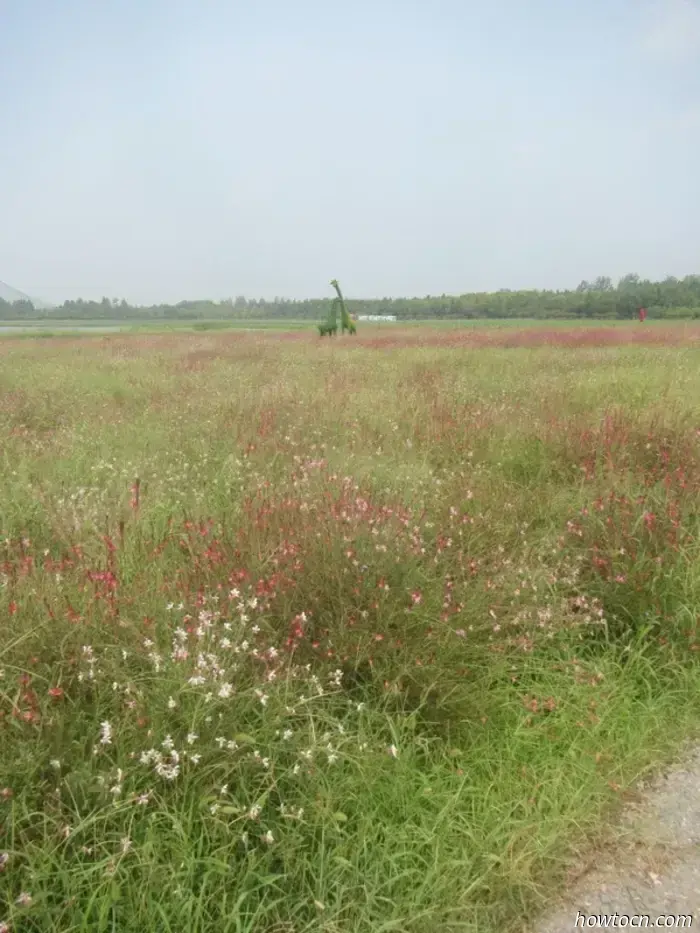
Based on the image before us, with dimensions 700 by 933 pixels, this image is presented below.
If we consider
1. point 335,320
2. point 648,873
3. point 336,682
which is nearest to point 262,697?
point 336,682

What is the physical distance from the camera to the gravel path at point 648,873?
→ 68.1 inches

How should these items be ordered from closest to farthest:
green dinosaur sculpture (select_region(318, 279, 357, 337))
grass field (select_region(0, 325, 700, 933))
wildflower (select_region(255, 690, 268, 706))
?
grass field (select_region(0, 325, 700, 933)) < wildflower (select_region(255, 690, 268, 706)) < green dinosaur sculpture (select_region(318, 279, 357, 337))

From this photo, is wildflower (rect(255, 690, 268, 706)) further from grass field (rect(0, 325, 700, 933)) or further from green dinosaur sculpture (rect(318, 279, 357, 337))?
green dinosaur sculpture (rect(318, 279, 357, 337))

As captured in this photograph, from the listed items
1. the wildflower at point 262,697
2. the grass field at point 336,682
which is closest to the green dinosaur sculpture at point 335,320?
the grass field at point 336,682

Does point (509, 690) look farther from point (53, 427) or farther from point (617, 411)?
point (53, 427)

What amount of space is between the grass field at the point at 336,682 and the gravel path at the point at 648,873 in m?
0.07

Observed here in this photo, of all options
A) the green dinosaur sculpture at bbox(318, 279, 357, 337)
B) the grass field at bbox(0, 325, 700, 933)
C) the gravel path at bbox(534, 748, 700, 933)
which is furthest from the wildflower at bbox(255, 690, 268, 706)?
the green dinosaur sculpture at bbox(318, 279, 357, 337)

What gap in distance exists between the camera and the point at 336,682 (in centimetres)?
228

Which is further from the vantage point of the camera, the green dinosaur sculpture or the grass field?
the green dinosaur sculpture

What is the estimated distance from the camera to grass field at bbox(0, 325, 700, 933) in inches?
67.6

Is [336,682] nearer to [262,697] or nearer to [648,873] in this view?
[262,697]

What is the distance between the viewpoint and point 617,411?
6.04 metres

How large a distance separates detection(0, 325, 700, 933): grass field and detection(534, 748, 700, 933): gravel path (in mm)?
74

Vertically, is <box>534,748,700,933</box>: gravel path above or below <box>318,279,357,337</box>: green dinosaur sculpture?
below
